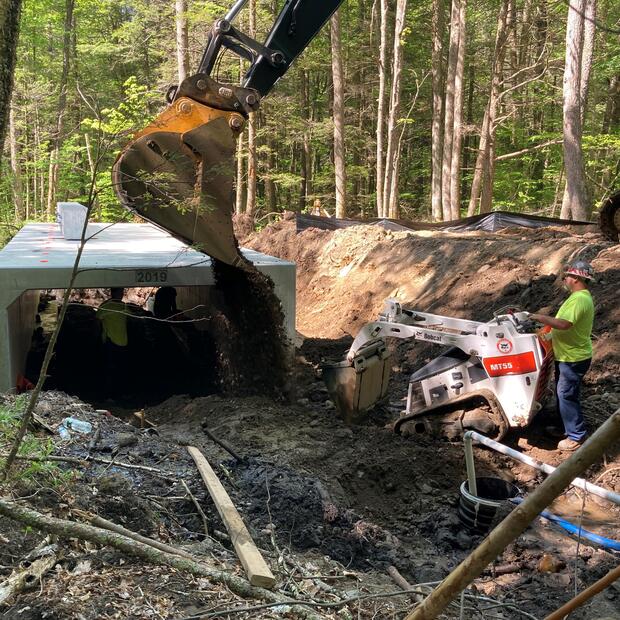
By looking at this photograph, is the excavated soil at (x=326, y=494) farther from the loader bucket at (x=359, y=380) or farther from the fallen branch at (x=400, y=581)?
the loader bucket at (x=359, y=380)

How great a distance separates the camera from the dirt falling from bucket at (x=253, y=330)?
8.16 meters

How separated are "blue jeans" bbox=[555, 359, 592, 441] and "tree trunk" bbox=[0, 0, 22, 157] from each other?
5.26 meters

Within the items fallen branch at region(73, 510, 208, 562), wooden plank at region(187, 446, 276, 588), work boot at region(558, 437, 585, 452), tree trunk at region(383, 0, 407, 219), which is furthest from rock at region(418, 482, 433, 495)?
tree trunk at region(383, 0, 407, 219)

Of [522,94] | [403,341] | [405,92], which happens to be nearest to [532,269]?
[403,341]

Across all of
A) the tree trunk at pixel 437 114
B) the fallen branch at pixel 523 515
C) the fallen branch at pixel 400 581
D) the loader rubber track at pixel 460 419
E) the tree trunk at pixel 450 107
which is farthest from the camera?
the tree trunk at pixel 437 114

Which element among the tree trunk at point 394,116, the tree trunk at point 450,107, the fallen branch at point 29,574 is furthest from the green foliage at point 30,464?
the tree trunk at point 394,116

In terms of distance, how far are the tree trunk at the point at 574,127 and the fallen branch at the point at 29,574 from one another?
43.3 ft

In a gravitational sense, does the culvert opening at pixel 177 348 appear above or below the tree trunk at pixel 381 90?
below

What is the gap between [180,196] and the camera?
646cm

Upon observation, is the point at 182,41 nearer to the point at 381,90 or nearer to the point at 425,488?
the point at 381,90

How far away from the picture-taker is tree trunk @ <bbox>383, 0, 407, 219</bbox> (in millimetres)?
19703

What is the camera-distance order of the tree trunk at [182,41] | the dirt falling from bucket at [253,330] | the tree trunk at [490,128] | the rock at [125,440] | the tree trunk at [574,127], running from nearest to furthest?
the rock at [125,440]
the dirt falling from bucket at [253,330]
the tree trunk at [574,127]
the tree trunk at [182,41]
the tree trunk at [490,128]

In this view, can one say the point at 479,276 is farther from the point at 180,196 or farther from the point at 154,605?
the point at 154,605

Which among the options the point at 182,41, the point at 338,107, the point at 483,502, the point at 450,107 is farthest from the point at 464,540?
the point at 450,107
